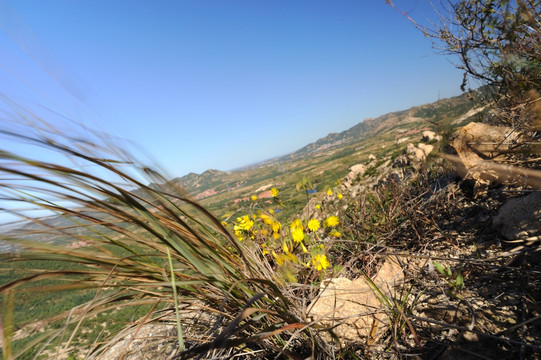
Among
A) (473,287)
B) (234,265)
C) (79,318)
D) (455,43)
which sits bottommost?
(473,287)

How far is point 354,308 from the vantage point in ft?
4.25

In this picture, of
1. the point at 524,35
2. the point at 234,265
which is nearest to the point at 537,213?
the point at 524,35

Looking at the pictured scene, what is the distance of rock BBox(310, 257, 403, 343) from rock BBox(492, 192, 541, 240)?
67 centimetres

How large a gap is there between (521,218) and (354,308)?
1.12 metres

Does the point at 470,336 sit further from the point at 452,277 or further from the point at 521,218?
the point at 521,218

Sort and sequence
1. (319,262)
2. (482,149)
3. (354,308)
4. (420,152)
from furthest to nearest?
(420,152) → (482,149) → (319,262) → (354,308)

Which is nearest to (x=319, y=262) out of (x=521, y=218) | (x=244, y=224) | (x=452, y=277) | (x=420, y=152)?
(x=452, y=277)

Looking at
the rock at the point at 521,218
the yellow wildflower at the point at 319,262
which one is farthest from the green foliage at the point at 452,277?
the yellow wildflower at the point at 319,262

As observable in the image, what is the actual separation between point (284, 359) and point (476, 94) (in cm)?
317

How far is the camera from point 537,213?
134 centimetres

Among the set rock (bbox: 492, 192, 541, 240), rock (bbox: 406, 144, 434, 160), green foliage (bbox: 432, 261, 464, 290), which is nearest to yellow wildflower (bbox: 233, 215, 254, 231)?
green foliage (bbox: 432, 261, 464, 290)

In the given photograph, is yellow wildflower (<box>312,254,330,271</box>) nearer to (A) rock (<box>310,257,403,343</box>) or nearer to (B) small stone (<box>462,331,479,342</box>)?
(A) rock (<box>310,257,403,343</box>)

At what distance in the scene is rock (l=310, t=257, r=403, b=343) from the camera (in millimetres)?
1152

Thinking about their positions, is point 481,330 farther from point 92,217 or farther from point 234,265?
point 92,217
